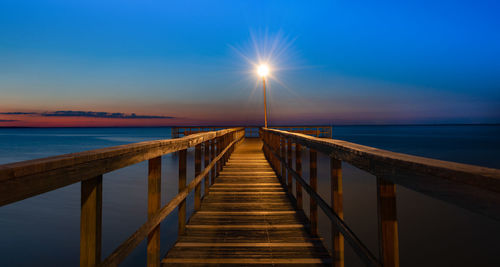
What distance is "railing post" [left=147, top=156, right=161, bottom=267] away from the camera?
6.62 feet

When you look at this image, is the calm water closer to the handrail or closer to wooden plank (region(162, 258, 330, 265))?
wooden plank (region(162, 258, 330, 265))

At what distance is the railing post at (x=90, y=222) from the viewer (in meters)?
1.25

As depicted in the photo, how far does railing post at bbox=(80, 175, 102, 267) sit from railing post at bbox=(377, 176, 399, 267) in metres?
1.55

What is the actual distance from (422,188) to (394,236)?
0.48m

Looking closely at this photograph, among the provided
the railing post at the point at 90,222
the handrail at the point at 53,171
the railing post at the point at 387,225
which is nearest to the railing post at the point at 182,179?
the handrail at the point at 53,171

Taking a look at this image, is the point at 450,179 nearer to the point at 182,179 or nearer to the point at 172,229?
the point at 182,179

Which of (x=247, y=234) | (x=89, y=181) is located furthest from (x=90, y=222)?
(x=247, y=234)

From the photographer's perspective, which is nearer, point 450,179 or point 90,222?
point 450,179

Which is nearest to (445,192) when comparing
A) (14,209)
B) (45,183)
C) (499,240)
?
(45,183)

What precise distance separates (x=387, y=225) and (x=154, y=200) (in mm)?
1697

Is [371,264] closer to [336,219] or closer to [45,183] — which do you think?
[336,219]

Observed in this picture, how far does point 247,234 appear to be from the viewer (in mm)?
3043

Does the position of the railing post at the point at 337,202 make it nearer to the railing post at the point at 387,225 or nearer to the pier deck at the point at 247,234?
the pier deck at the point at 247,234

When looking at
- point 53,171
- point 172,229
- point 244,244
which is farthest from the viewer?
point 172,229
